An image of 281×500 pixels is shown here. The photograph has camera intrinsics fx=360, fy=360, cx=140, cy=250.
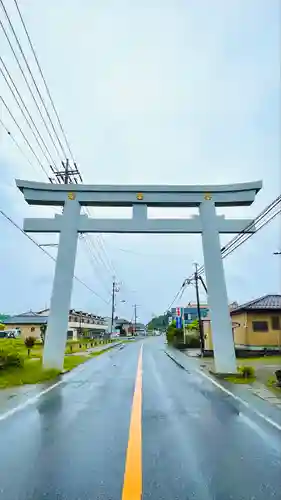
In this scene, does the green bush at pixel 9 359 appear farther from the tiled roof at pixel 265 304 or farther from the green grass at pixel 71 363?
the tiled roof at pixel 265 304

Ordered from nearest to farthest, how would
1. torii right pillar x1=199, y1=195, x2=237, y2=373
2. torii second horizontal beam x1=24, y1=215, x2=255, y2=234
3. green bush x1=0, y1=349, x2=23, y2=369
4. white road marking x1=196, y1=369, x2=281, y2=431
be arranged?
1. white road marking x1=196, y1=369, x2=281, y2=431
2. green bush x1=0, y1=349, x2=23, y2=369
3. torii right pillar x1=199, y1=195, x2=237, y2=373
4. torii second horizontal beam x1=24, y1=215, x2=255, y2=234

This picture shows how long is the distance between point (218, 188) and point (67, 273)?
7.73 metres

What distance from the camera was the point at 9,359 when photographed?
45.0 feet

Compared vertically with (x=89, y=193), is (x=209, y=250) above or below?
below

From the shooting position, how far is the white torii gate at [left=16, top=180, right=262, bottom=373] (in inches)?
604

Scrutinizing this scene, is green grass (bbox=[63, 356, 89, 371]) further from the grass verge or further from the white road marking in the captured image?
the white road marking

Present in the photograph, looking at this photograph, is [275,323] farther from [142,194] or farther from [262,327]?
[142,194]

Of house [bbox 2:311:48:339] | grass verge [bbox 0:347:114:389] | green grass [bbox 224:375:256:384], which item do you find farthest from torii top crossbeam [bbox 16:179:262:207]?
house [bbox 2:311:48:339]

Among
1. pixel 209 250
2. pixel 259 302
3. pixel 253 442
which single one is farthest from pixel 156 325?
pixel 253 442

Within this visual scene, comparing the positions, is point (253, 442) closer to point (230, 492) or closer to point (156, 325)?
point (230, 492)

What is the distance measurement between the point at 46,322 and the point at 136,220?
91.3 feet

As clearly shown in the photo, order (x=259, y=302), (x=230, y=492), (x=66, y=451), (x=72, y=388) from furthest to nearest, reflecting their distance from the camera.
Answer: (x=259, y=302) < (x=72, y=388) < (x=66, y=451) < (x=230, y=492)

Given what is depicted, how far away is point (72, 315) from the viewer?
67750 mm

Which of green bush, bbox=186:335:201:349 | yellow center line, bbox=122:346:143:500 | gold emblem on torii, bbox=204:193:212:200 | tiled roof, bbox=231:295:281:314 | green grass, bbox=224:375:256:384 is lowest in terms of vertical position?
yellow center line, bbox=122:346:143:500
